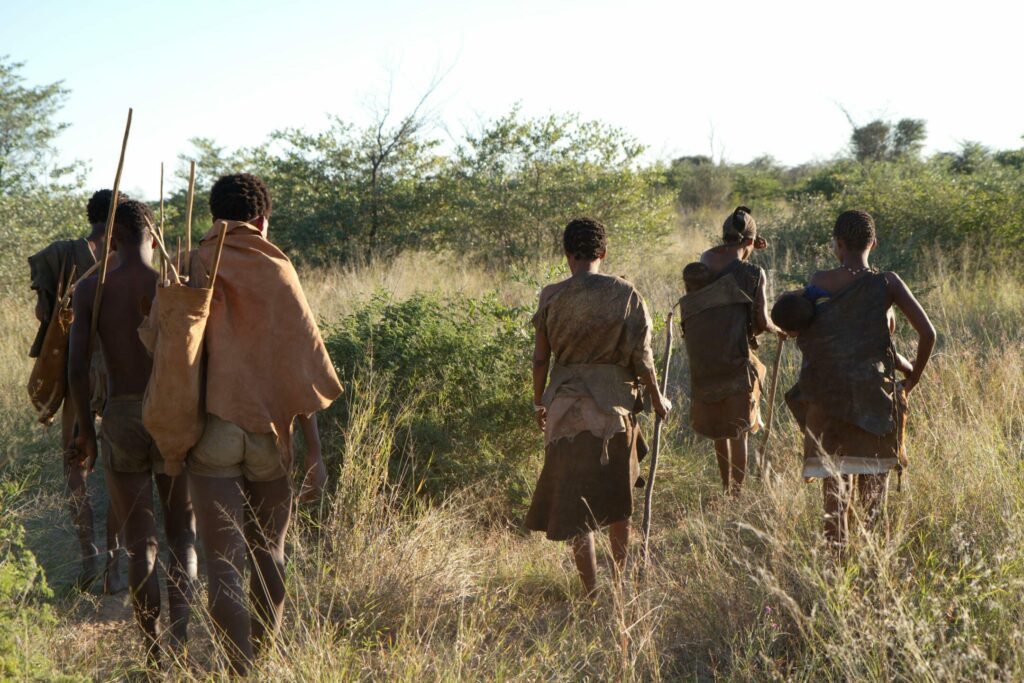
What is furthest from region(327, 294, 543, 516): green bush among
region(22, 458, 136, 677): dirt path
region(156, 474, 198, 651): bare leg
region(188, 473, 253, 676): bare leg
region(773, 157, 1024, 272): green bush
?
region(773, 157, 1024, 272): green bush

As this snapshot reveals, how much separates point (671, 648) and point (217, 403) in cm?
189

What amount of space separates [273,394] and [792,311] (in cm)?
215

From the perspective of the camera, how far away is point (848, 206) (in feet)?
42.8

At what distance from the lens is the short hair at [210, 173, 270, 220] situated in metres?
3.16

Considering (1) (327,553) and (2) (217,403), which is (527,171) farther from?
(2) (217,403)

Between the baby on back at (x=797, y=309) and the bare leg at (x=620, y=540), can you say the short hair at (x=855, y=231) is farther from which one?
the bare leg at (x=620, y=540)

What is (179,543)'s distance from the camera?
3684mm

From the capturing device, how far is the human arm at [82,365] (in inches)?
137

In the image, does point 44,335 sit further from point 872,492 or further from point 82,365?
point 872,492

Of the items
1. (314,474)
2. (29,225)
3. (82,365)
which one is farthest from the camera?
(29,225)

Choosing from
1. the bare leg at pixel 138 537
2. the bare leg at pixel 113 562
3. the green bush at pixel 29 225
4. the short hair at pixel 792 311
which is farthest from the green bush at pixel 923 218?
the green bush at pixel 29 225

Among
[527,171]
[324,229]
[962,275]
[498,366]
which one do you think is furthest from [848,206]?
[498,366]

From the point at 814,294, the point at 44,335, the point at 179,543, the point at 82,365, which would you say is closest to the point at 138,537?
the point at 179,543

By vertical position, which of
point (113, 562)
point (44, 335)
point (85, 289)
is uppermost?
→ point (85, 289)
